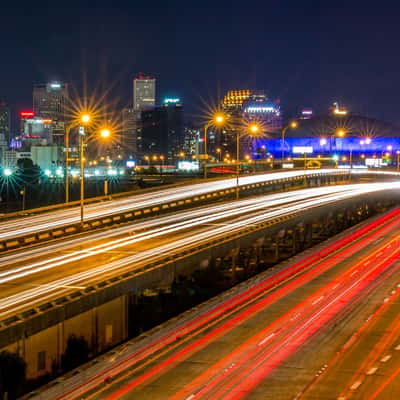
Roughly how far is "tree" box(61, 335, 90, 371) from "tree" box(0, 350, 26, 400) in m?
2.89

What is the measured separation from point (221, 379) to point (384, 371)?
16.2ft

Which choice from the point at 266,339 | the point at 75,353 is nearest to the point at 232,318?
the point at 266,339

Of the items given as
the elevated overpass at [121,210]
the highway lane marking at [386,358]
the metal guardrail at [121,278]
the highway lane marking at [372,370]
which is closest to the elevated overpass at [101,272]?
the metal guardrail at [121,278]

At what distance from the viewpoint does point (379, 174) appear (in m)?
Result: 112

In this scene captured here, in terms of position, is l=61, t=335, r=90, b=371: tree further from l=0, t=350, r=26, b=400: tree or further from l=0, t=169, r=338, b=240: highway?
l=0, t=169, r=338, b=240: highway

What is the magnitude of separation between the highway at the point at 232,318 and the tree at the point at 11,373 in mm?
1807

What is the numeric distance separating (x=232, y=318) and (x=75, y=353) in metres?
6.44

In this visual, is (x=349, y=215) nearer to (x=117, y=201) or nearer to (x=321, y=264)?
(x=117, y=201)

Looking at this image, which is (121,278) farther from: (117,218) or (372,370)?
(117,218)

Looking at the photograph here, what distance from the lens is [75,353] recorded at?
27391 millimetres

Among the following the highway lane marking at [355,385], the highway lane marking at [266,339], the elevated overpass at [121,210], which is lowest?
the highway lane marking at [266,339]

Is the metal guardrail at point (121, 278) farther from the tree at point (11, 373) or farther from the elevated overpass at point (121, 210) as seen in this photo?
the elevated overpass at point (121, 210)

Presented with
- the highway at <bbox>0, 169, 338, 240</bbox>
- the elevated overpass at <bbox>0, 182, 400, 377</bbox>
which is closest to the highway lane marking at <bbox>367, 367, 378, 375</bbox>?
the elevated overpass at <bbox>0, 182, 400, 377</bbox>

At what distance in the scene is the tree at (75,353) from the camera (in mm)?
26703
